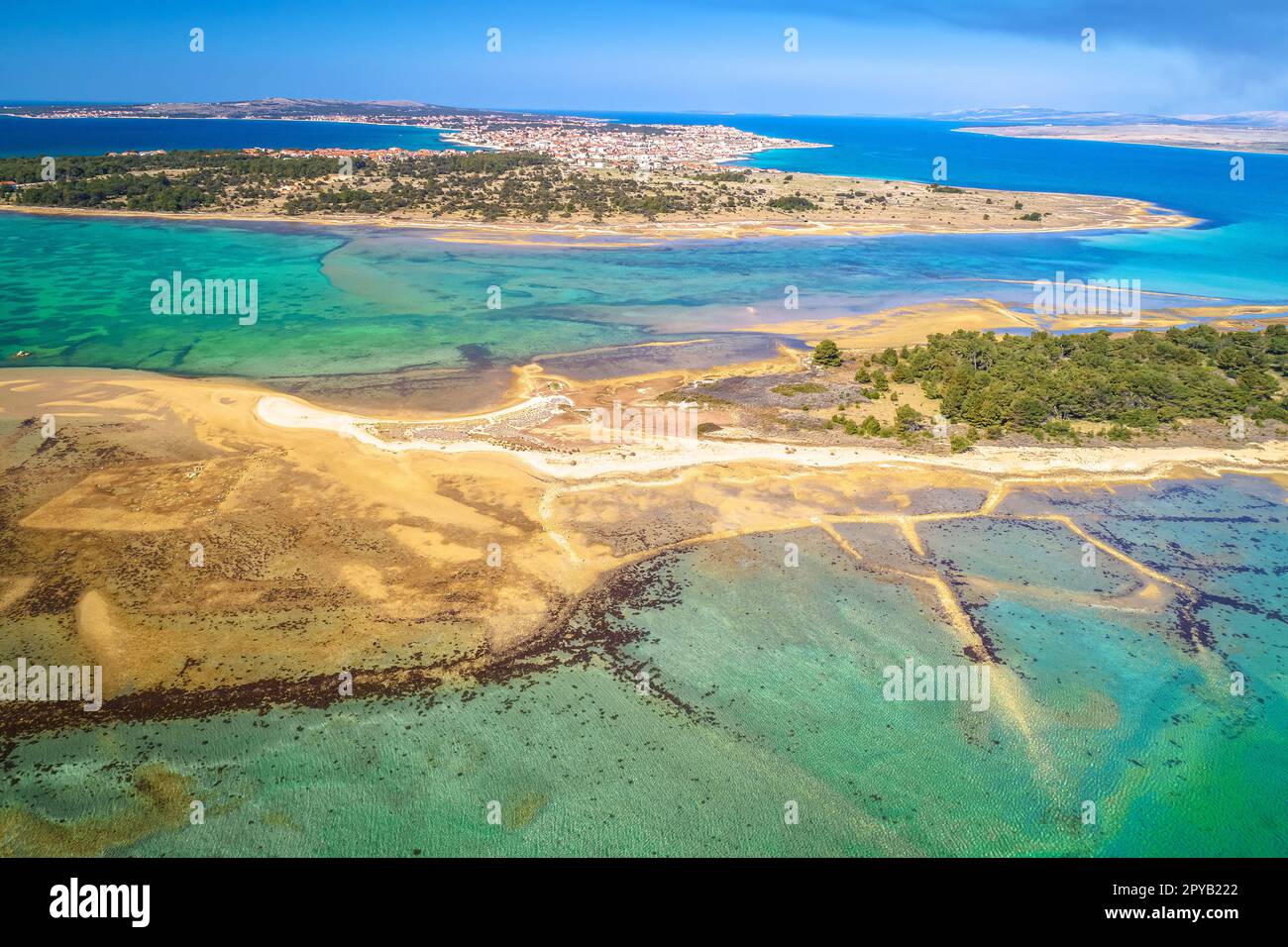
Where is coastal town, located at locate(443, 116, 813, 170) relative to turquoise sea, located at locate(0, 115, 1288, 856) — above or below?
above

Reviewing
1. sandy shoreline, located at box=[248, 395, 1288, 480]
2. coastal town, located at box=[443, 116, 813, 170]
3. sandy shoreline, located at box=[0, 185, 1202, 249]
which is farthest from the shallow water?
coastal town, located at box=[443, 116, 813, 170]

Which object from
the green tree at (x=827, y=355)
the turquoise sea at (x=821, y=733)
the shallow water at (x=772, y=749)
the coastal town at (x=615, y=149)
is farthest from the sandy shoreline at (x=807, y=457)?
the coastal town at (x=615, y=149)

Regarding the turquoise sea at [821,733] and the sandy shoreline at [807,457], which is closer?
the turquoise sea at [821,733]

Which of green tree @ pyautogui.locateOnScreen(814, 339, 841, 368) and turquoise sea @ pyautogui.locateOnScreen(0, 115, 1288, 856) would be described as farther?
green tree @ pyautogui.locateOnScreen(814, 339, 841, 368)

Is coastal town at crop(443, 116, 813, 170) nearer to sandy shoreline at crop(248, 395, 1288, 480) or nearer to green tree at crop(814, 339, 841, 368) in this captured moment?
green tree at crop(814, 339, 841, 368)

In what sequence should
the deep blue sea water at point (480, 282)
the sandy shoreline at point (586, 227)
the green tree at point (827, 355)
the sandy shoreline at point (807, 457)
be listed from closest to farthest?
the sandy shoreline at point (807, 457)
the green tree at point (827, 355)
the deep blue sea water at point (480, 282)
the sandy shoreline at point (586, 227)

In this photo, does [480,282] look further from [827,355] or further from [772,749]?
[772,749]

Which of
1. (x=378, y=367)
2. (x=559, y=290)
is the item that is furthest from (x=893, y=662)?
(x=559, y=290)

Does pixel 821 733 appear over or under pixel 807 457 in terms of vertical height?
under

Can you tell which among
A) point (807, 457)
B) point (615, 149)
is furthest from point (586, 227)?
point (615, 149)

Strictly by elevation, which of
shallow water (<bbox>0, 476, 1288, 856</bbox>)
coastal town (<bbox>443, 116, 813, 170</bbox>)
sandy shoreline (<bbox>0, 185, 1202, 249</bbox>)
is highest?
coastal town (<bbox>443, 116, 813, 170</bbox>)

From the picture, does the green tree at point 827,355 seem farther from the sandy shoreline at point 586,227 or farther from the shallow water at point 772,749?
the sandy shoreline at point 586,227
